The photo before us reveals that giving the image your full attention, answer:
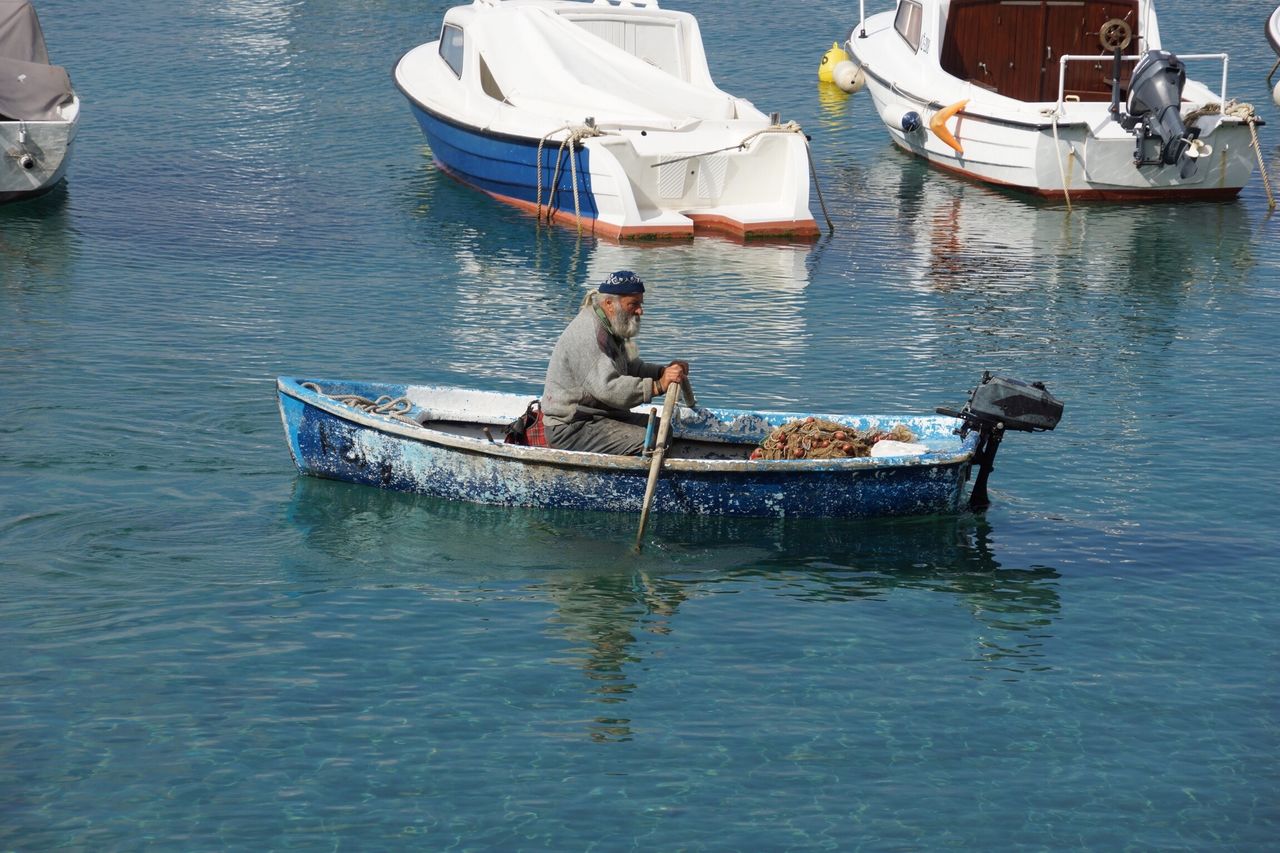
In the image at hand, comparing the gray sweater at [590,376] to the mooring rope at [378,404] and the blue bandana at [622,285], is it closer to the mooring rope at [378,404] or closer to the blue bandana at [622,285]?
the blue bandana at [622,285]

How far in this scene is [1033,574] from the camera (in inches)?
438

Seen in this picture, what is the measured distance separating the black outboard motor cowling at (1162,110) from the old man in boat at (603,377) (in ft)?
35.4

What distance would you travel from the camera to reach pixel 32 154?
20.1 meters

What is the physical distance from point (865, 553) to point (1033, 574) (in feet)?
3.62

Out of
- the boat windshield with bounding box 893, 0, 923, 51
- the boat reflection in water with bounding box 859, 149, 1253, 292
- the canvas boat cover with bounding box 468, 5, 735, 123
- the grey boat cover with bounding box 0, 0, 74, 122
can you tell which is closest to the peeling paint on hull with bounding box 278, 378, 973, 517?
the boat reflection in water with bounding box 859, 149, 1253, 292

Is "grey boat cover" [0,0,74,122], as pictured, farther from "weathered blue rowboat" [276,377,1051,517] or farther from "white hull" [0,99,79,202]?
"weathered blue rowboat" [276,377,1051,517]

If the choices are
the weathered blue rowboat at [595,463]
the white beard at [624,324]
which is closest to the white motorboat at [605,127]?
the weathered blue rowboat at [595,463]

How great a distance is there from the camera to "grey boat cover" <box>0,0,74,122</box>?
20.5 metres

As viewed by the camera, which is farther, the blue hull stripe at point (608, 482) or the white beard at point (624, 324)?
Answer: the white beard at point (624, 324)

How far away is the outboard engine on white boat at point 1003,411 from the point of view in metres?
11.2

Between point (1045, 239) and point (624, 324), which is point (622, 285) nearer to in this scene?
point (624, 324)

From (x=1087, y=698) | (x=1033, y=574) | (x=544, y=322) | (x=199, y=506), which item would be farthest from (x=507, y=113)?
(x=1087, y=698)

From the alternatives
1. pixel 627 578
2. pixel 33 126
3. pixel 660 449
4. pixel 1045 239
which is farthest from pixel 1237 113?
pixel 33 126

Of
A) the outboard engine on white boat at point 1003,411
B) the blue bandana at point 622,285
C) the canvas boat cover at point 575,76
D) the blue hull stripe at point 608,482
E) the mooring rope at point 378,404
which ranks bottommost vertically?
the blue hull stripe at point 608,482
